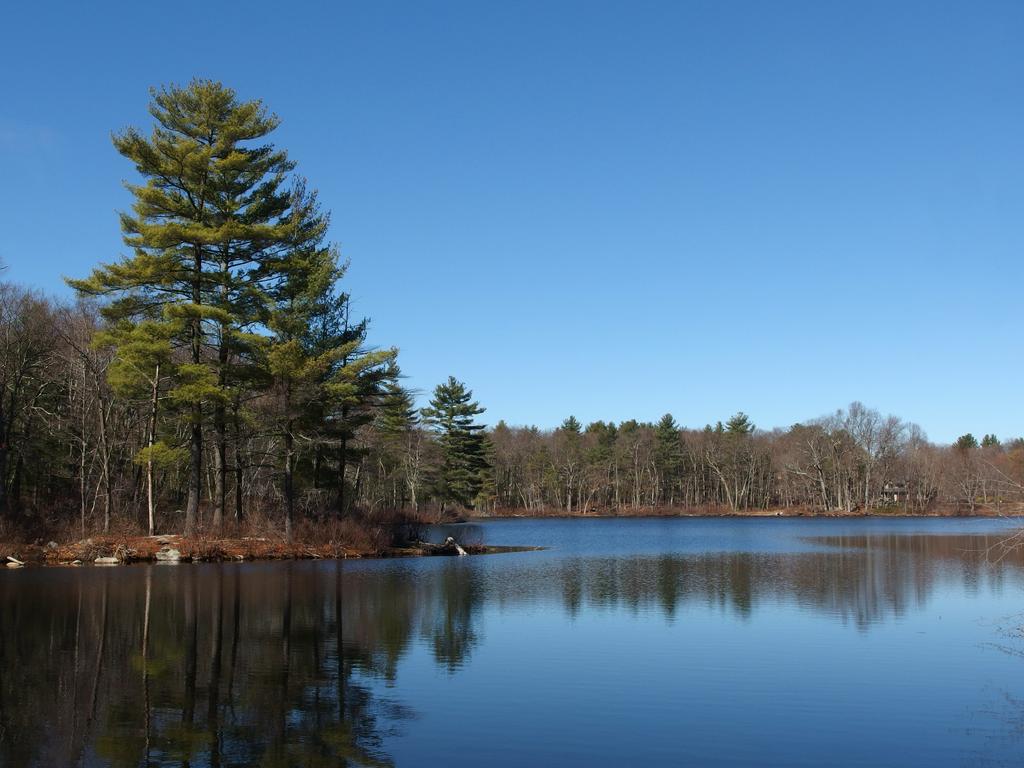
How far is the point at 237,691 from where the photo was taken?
42.2 ft

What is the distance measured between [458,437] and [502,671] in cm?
7478

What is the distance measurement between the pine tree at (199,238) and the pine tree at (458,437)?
171 ft

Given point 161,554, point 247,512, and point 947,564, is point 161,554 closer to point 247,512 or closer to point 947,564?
point 247,512

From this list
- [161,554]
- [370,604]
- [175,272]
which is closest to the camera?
[370,604]

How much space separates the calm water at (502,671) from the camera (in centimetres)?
1040

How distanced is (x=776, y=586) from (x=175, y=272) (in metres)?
26.0

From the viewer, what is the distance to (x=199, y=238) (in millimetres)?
34031

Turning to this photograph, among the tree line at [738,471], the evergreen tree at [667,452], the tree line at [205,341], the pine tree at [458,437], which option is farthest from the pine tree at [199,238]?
the evergreen tree at [667,452]

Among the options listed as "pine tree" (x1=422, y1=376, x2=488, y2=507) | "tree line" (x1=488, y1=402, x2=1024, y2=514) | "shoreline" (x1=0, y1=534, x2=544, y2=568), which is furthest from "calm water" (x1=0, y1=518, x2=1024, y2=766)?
"tree line" (x1=488, y1=402, x2=1024, y2=514)

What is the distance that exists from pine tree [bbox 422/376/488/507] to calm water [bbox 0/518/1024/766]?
195 ft

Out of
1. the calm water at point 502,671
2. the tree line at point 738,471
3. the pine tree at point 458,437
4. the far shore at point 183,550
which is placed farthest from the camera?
the tree line at point 738,471

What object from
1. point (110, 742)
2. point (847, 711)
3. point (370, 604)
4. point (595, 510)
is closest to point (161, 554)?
A: point (370, 604)

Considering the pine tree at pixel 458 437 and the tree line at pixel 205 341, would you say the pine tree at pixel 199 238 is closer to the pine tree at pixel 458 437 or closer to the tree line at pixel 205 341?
the tree line at pixel 205 341

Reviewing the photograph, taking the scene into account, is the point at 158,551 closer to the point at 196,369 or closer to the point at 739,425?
the point at 196,369
